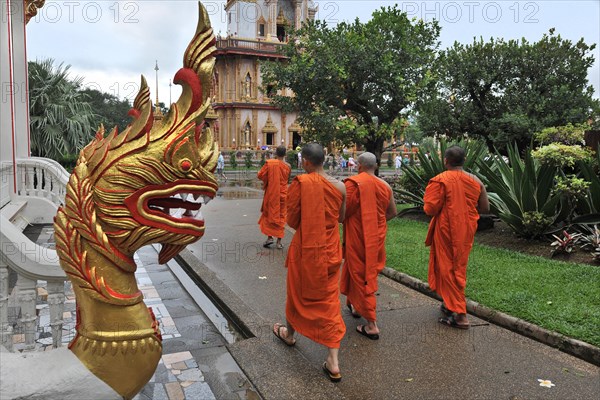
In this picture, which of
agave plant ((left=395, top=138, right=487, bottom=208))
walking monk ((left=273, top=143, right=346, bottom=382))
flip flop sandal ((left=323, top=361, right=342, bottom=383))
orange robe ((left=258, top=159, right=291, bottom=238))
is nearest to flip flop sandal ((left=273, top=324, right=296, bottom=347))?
walking monk ((left=273, top=143, right=346, bottom=382))

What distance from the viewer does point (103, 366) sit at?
1.71 m

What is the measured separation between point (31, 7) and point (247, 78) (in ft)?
92.2

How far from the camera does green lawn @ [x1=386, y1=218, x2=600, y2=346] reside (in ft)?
13.4

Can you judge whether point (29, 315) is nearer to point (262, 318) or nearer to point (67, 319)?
point (67, 319)

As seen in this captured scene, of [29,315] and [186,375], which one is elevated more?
[29,315]

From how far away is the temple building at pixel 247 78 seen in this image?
115ft

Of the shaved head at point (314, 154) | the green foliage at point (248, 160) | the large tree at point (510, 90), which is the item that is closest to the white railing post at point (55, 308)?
the shaved head at point (314, 154)

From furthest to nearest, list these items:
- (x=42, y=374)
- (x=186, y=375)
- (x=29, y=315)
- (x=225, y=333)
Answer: (x=225, y=333) < (x=186, y=375) < (x=29, y=315) < (x=42, y=374)

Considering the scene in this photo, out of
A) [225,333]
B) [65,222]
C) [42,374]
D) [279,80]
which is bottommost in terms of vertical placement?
[225,333]

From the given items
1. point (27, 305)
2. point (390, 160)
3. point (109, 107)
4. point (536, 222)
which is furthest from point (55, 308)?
point (109, 107)

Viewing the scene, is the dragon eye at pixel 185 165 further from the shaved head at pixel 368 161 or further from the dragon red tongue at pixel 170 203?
the shaved head at pixel 368 161

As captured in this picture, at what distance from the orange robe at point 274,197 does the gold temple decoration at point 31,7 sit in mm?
4966

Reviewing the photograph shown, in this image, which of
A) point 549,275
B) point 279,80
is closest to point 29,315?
point 549,275

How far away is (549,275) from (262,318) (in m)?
3.44
